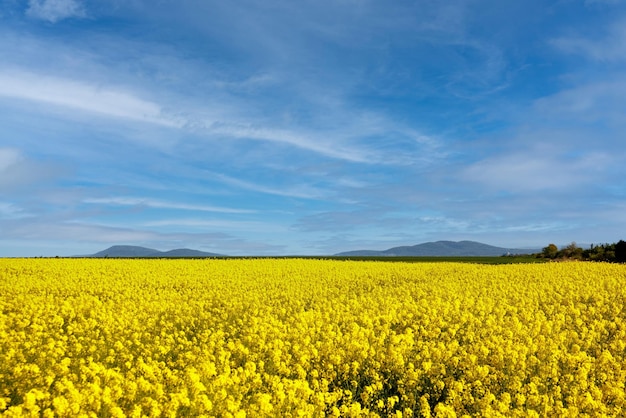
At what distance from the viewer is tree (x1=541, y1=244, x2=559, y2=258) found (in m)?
53.0

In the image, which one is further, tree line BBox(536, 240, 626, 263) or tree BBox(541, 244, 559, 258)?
tree BBox(541, 244, 559, 258)

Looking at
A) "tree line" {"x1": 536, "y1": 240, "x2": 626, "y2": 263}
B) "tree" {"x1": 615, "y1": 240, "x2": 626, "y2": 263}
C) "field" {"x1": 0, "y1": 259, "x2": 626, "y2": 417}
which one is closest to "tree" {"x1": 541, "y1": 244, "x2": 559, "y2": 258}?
"tree line" {"x1": 536, "y1": 240, "x2": 626, "y2": 263}

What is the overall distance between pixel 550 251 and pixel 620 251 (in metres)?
9.32

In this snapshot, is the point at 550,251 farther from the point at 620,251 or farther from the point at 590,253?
the point at 620,251

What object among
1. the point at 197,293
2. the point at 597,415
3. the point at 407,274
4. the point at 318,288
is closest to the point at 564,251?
the point at 407,274

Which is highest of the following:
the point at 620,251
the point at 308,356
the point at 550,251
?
the point at 550,251

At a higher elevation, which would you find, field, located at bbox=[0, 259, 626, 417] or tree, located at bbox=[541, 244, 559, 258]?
tree, located at bbox=[541, 244, 559, 258]

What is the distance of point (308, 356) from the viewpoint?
9.02 metres

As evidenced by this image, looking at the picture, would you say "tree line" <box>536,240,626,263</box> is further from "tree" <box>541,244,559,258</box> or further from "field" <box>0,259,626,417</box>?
"field" <box>0,259,626,417</box>

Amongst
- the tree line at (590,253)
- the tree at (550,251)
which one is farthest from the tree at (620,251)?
the tree at (550,251)

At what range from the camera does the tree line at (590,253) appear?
148 ft

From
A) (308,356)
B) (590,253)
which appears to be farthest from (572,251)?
(308,356)

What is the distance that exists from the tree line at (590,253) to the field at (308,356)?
1307 inches

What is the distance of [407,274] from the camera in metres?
27.4
